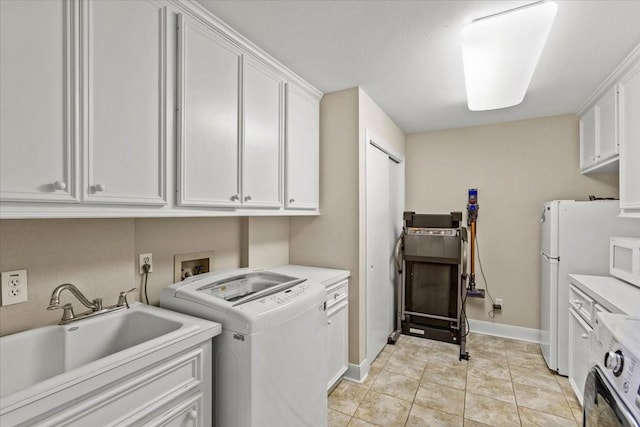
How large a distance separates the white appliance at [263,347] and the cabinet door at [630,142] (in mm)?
2074

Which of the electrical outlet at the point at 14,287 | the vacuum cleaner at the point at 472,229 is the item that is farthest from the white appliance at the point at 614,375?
the electrical outlet at the point at 14,287

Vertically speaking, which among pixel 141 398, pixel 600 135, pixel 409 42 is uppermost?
pixel 409 42

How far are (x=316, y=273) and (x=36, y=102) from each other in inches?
69.5

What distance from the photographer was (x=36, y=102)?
0.98 m

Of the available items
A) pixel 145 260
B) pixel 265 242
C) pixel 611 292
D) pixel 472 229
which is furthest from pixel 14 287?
pixel 472 229

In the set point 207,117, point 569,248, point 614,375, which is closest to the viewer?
point 614,375

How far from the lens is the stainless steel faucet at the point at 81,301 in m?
1.13

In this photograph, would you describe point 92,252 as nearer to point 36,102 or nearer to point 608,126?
point 36,102

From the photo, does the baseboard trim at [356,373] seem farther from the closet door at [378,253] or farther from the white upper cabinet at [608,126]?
the white upper cabinet at [608,126]

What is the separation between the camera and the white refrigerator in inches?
92.5

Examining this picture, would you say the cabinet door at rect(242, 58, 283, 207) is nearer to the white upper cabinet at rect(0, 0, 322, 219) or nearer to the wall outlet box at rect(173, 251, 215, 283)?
the white upper cabinet at rect(0, 0, 322, 219)

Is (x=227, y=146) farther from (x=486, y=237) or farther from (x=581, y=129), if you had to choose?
(x=581, y=129)

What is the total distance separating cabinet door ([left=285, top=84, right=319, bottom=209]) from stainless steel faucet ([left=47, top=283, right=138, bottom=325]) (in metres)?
1.14

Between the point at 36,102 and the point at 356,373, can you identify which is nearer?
the point at 36,102
